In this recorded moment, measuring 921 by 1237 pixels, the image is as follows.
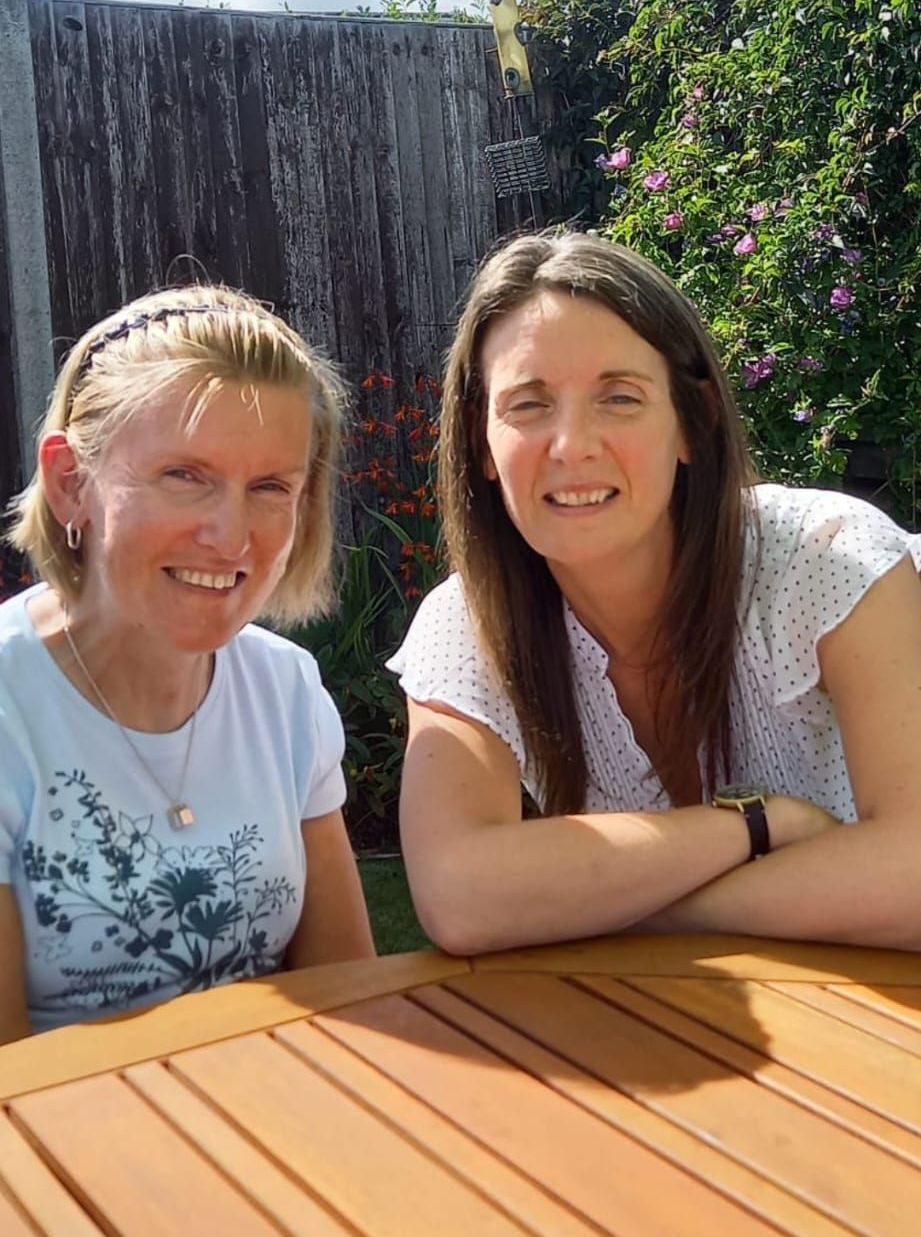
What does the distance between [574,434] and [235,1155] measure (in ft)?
3.43

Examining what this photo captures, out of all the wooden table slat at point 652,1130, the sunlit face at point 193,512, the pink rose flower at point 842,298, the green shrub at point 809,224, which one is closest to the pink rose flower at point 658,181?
the green shrub at point 809,224

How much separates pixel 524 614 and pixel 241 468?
57cm

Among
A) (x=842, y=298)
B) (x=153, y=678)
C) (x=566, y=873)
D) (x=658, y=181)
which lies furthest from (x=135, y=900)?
(x=658, y=181)

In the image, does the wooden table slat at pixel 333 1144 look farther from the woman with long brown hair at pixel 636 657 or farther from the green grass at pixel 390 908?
the green grass at pixel 390 908

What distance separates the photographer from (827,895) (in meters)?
1.45

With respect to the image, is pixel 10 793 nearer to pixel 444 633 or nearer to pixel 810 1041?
pixel 444 633

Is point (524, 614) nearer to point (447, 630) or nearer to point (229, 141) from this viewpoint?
point (447, 630)

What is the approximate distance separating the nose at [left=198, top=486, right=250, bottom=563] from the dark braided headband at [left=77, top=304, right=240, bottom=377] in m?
0.25

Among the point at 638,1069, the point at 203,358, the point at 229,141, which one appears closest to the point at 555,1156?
the point at 638,1069

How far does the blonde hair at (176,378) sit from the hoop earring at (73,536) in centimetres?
1

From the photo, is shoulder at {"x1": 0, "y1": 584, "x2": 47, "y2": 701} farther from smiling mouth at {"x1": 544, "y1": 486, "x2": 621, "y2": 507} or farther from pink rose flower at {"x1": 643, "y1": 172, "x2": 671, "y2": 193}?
pink rose flower at {"x1": 643, "y1": 172, "x2": 671, "y2": 193}

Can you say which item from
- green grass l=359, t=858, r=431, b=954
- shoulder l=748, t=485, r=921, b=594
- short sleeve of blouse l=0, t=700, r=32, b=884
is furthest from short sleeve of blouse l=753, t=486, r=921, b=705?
green grass l=359, t=858, r=431, b=954

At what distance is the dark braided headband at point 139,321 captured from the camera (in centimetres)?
164

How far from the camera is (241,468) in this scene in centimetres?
156
